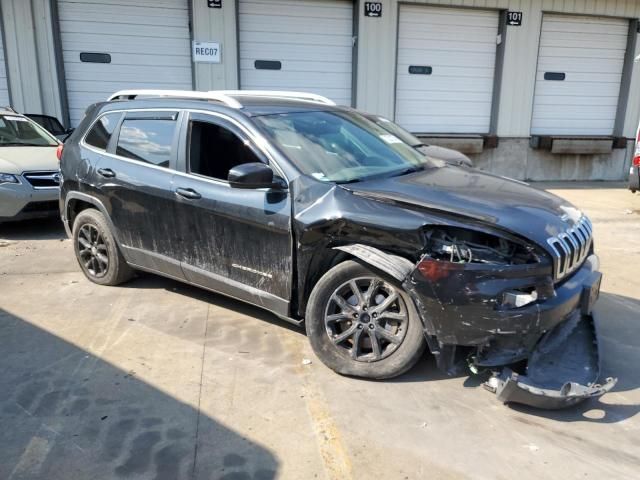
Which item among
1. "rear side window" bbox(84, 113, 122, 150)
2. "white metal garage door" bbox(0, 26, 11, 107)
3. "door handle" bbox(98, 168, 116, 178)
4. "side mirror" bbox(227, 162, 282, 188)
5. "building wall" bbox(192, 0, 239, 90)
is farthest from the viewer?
"building wall" bbox(192, 0, 239, 90)

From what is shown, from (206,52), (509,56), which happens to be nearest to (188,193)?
(206,52)

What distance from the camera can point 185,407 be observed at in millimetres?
3135

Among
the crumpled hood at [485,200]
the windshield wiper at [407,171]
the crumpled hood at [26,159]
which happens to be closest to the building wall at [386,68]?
the crumpled hood at [26,159]

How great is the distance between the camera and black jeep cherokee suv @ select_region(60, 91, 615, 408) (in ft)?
9.89

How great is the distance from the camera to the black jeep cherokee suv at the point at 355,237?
3016 mm

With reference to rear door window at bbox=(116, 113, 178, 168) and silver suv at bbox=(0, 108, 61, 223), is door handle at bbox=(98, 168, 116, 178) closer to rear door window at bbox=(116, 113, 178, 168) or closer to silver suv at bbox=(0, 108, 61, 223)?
rear door window at bbox=(116, 113, 178, 168)

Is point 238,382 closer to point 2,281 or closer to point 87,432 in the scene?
point 87,432

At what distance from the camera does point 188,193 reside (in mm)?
4043

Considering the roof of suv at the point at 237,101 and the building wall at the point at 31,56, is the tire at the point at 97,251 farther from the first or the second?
the building wall at the point at 31,56

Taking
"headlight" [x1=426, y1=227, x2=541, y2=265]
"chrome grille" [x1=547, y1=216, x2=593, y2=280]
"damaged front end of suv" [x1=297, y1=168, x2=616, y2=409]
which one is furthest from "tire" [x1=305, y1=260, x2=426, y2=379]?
"chrome grille" [x1=547, y1=216, x2=593, y2=280]

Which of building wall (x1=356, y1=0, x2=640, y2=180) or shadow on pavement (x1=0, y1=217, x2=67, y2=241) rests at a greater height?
building wall (x1=356, y1=0, x2=640, y2=180)

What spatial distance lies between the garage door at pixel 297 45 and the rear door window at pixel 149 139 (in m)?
6.97

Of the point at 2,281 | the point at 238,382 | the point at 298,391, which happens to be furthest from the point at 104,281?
the point at 298,391

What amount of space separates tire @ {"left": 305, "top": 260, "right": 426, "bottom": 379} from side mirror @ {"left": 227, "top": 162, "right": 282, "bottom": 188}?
2.37 ft
